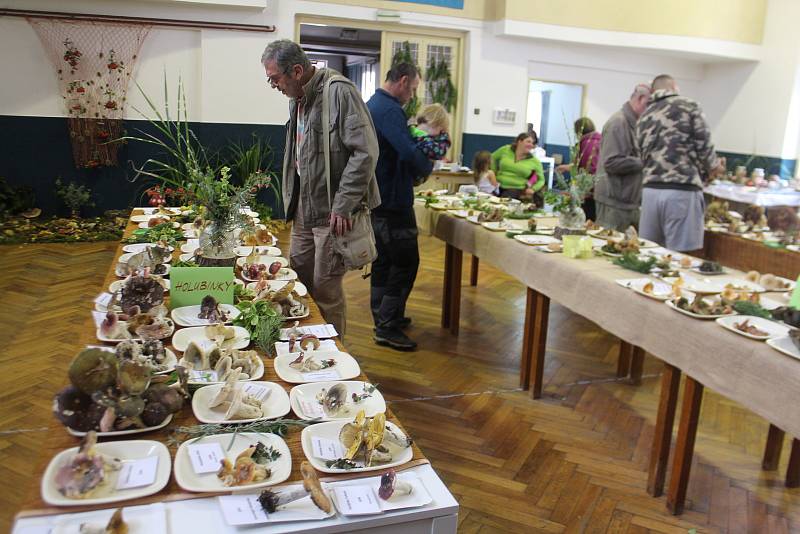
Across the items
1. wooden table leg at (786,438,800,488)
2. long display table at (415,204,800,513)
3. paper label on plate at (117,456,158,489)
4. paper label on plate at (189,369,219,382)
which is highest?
paper label on plate at (189,369,219,382)

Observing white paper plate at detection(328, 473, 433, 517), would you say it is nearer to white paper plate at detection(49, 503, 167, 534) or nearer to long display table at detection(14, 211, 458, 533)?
long display table at detection(14, 211, 458, 533)

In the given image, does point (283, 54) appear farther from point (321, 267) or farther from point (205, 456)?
point (205, 456)

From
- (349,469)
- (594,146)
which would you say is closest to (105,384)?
(349,469)

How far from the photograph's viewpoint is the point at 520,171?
6.17 metres

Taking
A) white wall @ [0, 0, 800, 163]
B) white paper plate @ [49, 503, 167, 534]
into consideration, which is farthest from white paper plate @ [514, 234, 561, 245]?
white wall @ [0, 0, 800, 163]

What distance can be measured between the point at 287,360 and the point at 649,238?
3.02 m

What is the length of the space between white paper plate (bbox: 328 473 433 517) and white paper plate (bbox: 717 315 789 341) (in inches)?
52.1

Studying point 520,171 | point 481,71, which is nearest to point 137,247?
point 520,171

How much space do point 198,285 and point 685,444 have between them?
1720 mm

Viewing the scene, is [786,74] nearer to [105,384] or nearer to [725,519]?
[725,519]

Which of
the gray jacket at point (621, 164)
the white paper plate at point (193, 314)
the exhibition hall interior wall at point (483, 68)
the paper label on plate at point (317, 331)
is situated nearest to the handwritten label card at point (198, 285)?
the white paper plate at point (193, 314)

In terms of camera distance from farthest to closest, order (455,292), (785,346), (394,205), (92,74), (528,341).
Result: 1. (92,74)
2. (455,292)
3. (394,205)
4. (528,341)
5. (785,346)

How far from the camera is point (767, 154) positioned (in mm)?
8836

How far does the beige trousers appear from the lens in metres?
2.87
